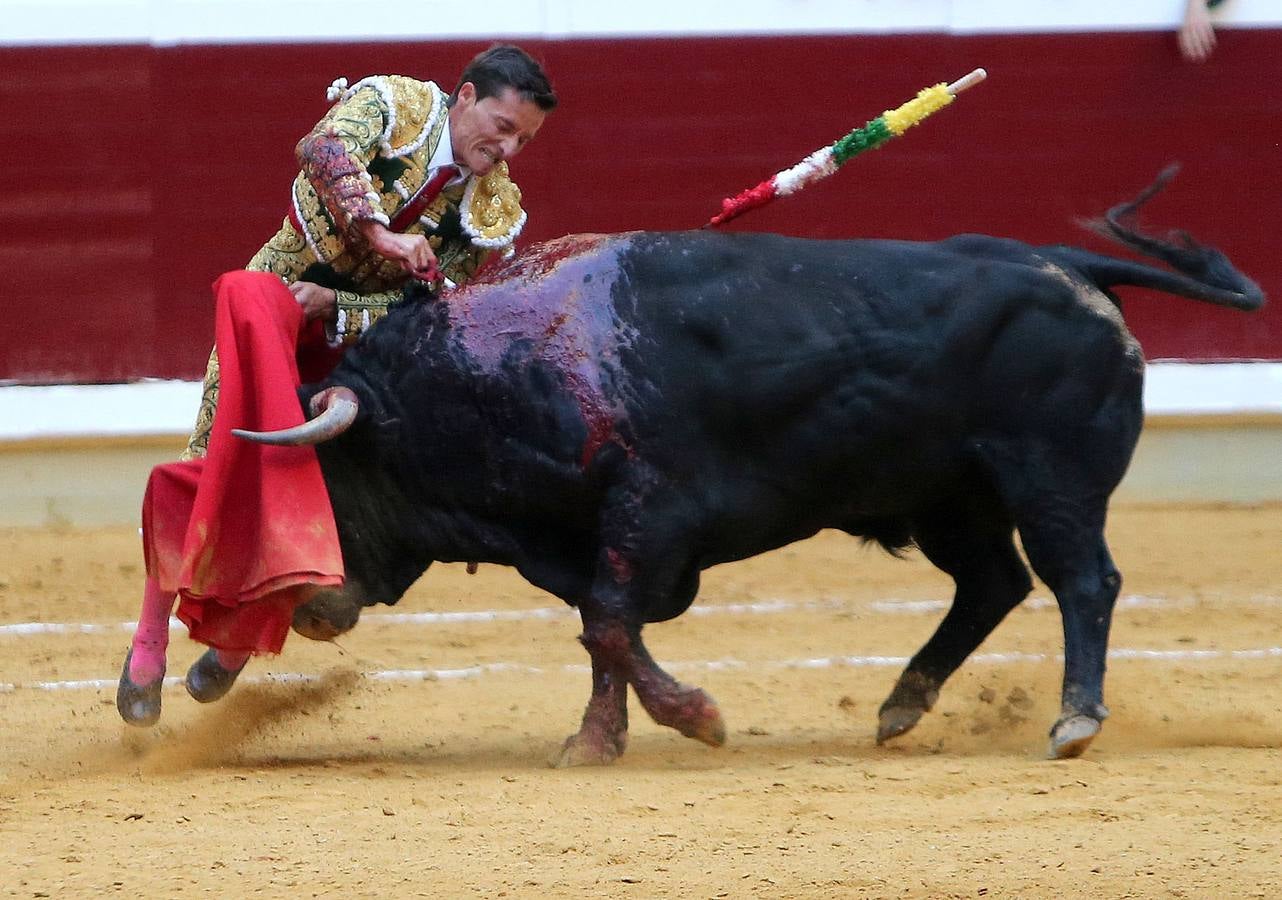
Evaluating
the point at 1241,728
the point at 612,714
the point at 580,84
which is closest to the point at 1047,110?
the point at 580,84

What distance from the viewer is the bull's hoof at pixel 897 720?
4.09 m

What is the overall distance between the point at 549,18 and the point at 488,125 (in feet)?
11.3

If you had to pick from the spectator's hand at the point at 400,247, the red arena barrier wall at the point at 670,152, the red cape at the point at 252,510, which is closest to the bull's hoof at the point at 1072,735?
the red cape at the point at 252,510

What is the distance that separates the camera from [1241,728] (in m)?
4.16

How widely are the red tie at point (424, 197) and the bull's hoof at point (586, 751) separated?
107cm

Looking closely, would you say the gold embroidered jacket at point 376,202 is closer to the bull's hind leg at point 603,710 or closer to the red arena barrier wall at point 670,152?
the bull's hind leg at point 603,710

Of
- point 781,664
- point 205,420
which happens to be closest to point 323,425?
point 205,420

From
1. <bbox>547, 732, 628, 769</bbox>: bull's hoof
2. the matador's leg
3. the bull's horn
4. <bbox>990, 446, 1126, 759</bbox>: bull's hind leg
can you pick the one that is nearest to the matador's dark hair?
the bull's horn

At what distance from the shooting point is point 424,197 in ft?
13.2

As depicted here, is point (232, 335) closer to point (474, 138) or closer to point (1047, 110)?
point (474, 138)

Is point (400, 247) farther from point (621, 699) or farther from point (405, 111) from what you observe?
point (621, 699)

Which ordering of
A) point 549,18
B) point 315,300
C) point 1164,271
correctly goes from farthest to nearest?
point 549,18 < point 315,300 < point 1164,271

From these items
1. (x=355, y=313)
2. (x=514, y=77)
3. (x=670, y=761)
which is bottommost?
(x=670, y=761)

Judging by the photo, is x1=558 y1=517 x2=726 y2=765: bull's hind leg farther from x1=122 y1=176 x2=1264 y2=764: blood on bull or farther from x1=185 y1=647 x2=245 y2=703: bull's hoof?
x1=185 y1=647 x2=245 y2=703: bull's hoof
